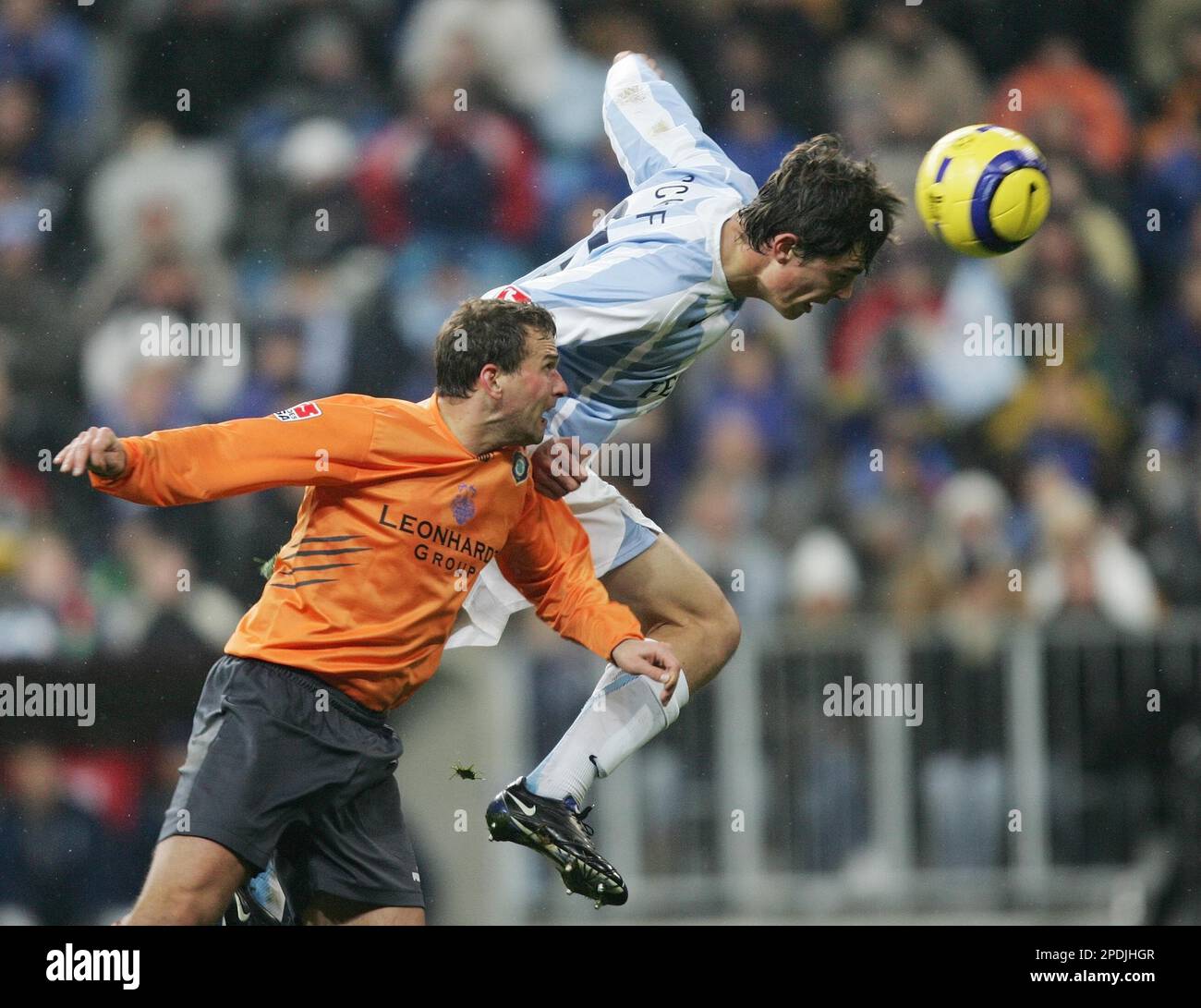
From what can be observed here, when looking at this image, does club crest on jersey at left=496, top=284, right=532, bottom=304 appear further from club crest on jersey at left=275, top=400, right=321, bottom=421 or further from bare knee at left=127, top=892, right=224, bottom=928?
bare knee at left=127, top=892, right=224, bottom=928

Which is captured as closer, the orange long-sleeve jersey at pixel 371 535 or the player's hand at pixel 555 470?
the orange long-sleeve jersey at pixel 371 535

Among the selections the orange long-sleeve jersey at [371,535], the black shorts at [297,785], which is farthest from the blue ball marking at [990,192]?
the black shorts at [297,785]

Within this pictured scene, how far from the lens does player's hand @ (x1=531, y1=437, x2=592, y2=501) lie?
505cm

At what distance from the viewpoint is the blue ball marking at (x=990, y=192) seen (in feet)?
18.6

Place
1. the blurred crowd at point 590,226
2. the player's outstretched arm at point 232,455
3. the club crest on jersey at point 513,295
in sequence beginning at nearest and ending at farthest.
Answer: the player's outstretched arm at point 232,455, the club crest on jersey at point 513,295, the blurred crowd at point 590,226

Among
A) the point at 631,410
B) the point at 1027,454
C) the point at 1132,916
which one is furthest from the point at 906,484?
the point at 631,410

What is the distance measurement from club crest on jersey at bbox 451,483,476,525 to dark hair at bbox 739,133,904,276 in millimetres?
1202

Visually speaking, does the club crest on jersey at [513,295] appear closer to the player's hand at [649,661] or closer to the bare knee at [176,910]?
the player's hand at [649,661]

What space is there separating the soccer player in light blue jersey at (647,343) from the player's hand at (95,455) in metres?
1.30

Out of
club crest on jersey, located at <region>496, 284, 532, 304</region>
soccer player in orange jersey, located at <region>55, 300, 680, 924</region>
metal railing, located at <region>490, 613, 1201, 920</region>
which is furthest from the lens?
metal railing, located at <region>490, 613, 1201, 920</region>

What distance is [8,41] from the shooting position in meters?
10.3

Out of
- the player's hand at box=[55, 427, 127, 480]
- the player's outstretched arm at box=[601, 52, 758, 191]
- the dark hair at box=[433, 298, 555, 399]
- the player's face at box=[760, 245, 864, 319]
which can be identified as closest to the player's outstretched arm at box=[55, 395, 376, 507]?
the player's hand at box=[55, 427, 127, 480]

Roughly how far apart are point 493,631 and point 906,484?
13.9 ft

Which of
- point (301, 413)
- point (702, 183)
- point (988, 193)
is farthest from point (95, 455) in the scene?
point (988, 193)
